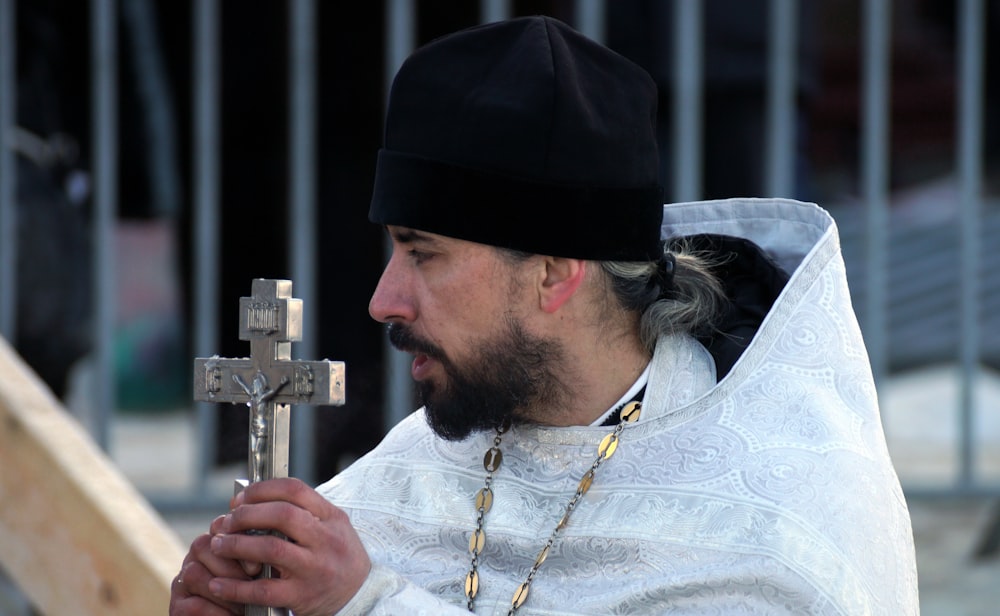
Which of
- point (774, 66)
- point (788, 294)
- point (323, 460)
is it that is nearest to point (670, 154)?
point (774, 66)

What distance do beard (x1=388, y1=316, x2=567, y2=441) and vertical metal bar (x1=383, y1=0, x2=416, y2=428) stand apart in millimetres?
2164

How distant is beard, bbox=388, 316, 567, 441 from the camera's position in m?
2.41

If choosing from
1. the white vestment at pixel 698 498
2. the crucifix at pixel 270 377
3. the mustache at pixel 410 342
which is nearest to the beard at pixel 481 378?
the mustache at pixel 410 342

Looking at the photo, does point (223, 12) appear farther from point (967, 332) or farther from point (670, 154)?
point (967, 332)

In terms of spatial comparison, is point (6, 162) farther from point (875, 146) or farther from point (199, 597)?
point (199, 597)

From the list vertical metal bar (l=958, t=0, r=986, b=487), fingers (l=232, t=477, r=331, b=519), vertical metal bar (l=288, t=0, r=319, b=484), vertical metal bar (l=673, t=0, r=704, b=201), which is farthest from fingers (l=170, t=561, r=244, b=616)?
vertical metal bar (l=958, t=0, r=986, b=487)

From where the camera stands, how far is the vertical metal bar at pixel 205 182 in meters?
4.61

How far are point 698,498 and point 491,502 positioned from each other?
362 millimetres

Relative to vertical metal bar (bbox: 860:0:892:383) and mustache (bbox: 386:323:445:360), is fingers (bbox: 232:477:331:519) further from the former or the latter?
vertical metal bar (bbox: 860:0:892:383)

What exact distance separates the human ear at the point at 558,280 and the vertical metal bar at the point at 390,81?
7.10 ft

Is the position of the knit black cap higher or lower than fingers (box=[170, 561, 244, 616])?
higher

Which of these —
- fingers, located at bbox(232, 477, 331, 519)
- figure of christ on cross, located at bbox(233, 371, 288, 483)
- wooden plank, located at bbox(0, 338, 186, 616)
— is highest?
figure of christ on cross, located at bbox(233, 371, 288, 483)

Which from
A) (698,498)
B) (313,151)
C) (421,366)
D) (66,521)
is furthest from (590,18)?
(698,498)

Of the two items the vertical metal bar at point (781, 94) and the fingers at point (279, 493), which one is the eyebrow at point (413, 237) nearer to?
the fingers at point (279, 493)
